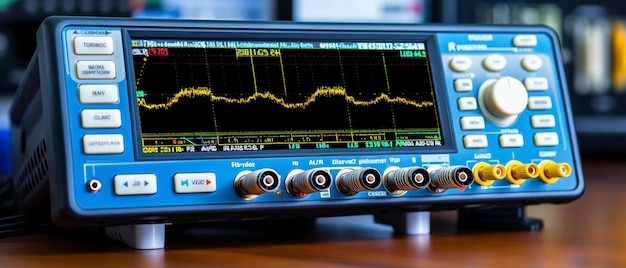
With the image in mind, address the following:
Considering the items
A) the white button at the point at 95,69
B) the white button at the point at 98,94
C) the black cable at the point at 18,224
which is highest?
the white button at the point at 95,69

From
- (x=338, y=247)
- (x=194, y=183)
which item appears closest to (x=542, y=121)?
(x=338, y=247)

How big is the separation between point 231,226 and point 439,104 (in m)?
0.27

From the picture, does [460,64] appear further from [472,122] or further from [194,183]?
[194,183]

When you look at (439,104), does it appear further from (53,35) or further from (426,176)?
(53,35)

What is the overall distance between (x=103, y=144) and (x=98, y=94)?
0.15 feet

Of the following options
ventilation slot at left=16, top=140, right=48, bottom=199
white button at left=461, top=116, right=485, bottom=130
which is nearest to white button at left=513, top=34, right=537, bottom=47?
white button at left=461, top=116, right=485, bottom=130

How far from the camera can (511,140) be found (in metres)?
1.13

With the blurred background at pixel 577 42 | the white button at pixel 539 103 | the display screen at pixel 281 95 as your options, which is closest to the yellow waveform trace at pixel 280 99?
the display screen at pixel 281 95

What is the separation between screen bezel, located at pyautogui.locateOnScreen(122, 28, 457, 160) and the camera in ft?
3.33

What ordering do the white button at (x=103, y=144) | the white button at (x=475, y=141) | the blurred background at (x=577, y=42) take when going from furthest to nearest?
the blurred background at (x=577, y=42), the white button at (x=475, y=141), the white button at (x=103, y=144)

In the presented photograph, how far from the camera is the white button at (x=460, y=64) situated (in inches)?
44.9

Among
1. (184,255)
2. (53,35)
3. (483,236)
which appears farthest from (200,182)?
(483,236)

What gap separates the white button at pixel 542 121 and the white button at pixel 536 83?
30mm

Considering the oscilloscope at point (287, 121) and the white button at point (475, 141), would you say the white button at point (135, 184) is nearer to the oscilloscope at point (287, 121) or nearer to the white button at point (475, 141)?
the oscilloscope at point (287, 121)
